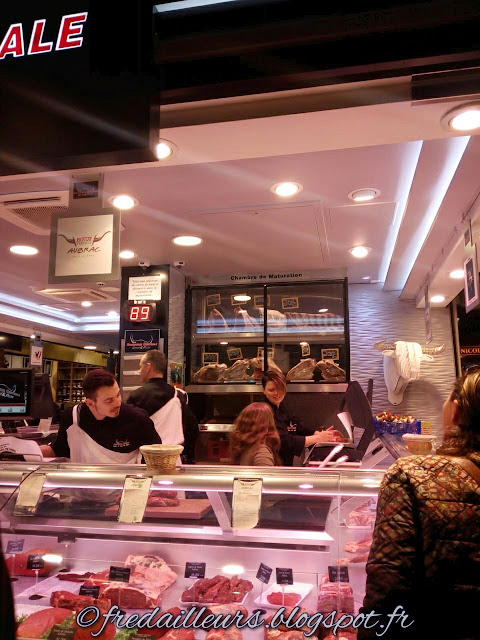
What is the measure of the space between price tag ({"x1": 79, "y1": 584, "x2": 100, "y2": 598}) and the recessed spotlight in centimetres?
312

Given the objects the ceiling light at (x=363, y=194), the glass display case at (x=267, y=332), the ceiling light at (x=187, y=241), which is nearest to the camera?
the ceiling light at (x=363, y=194)

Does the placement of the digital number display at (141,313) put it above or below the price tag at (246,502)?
above

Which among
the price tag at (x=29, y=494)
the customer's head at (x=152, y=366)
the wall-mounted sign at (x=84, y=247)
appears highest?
the wall-mounted sign at (x=84, y=247)

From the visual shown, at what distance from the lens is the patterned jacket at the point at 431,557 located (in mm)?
1424

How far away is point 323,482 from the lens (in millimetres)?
2166

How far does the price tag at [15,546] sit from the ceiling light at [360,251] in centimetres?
458

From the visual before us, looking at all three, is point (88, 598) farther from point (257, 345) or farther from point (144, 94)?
point (257, 345)

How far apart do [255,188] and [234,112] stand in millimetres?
1676

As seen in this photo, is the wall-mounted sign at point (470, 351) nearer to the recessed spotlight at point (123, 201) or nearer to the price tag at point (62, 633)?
the recessed spotlight at point (123, 201)

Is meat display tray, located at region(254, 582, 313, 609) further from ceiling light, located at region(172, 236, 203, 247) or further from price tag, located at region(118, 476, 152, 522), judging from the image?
ceiling light, located at region(172, 236, 203, 247)

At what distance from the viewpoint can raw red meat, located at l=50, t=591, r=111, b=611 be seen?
2258 millimetres

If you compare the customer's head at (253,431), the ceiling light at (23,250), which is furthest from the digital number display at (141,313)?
the customer's head at (253,431)

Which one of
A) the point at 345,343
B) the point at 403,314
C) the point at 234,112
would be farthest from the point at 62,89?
the point at 403,314

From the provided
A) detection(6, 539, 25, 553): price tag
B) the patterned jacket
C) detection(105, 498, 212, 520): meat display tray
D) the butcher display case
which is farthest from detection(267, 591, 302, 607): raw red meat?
detection(6, 539, 25, 553): price tag
